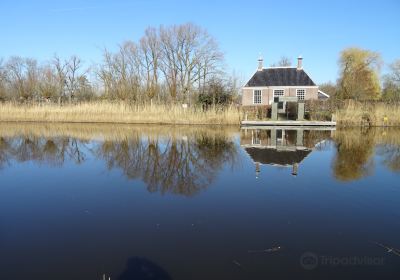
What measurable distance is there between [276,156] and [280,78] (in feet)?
88.4

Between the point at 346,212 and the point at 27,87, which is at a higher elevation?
the point at 27,87

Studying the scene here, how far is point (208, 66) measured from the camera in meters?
35.9

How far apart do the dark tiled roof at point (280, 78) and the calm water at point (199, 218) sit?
85.9 ft

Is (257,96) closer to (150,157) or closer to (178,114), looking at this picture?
(178,114)

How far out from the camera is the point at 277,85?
33844 mm

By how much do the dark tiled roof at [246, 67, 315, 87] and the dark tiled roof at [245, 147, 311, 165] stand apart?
25143 millimetres

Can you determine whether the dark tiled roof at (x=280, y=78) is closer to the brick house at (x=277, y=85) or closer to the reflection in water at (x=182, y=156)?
the brick house at (x=277, y=85)

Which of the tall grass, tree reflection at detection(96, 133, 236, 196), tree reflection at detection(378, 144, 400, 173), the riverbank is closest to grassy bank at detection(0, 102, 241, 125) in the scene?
A: the riverbank

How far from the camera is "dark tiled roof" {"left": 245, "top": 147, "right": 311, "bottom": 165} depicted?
836 centimetres

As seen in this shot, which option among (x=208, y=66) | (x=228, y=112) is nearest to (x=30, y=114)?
(x=228, y=112)

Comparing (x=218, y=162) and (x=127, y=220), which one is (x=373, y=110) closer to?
(x=218, y=162)

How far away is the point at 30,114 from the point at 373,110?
80.9 ft

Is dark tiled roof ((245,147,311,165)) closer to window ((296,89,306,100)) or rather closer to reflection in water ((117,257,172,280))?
reflection in water ((117,257,172,280))

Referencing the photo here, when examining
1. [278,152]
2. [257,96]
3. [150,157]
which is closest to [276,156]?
[278,152]
